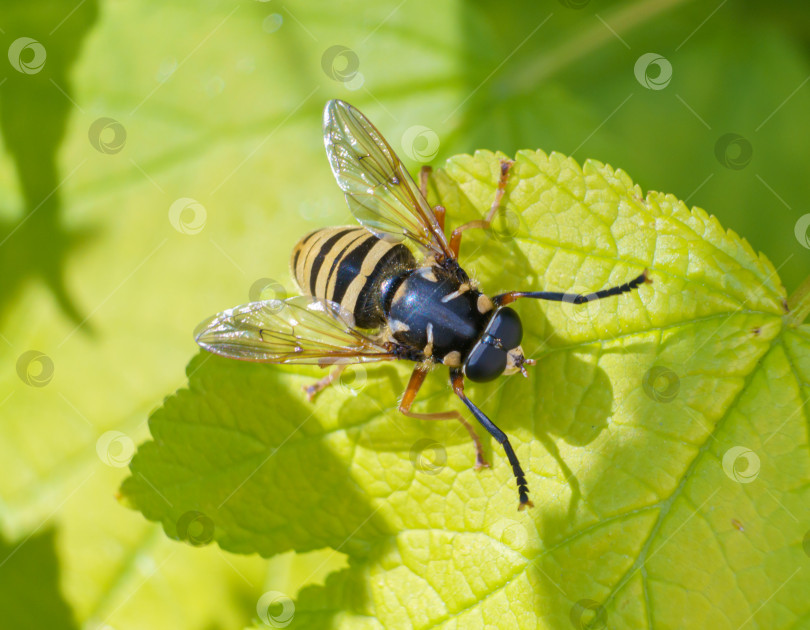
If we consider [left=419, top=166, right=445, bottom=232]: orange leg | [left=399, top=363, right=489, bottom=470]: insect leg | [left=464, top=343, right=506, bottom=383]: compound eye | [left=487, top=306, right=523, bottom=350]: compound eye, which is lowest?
[left=399, top=363, right=489, bottom=470]: insect leg

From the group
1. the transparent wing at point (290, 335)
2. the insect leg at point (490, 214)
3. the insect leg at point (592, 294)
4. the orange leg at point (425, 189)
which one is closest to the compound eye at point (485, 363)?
the insect leg at point (592, 294)

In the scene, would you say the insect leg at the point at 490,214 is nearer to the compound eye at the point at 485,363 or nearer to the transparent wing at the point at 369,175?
the transparent wing at the point at 369,175

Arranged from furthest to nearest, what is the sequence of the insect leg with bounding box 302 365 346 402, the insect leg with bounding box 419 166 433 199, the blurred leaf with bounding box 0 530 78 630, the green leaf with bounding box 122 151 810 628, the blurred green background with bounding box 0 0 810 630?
1. the blurred leaf with bounding box 0 530 78 630
2. the blurred green background with bounding box 0 0 810 630
3. the insect leg with bounding box 419 166 433 199
4. the insect leg with bounding box 302 365 346 402
5. the green leaf with bounding box 122 151 810 628

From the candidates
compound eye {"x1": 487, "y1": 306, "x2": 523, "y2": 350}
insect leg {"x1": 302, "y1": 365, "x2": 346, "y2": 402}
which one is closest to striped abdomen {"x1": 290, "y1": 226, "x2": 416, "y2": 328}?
insect leg {"x1": 302, "y1": 365, "x2": 346, "y2": 402}

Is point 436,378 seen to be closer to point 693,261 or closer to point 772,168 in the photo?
point 693,261

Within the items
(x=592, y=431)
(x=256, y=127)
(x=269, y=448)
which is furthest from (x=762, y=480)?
(x=256, y=127)

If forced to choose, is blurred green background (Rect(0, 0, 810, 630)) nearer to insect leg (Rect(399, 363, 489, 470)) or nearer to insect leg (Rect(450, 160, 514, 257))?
insect leg (Rect(450, 160, 514, 257))
